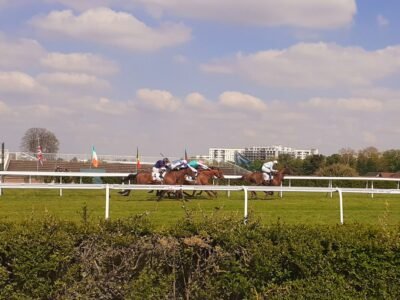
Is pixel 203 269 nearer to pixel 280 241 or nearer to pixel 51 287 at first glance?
pixel 280 241

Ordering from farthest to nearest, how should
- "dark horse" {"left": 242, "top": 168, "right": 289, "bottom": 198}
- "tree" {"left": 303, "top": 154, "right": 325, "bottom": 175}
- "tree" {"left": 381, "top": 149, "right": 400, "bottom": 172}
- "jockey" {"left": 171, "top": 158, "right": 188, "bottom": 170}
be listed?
"tree" {"left": 381, "top": 149, "right": 400, "bottom": 172}, "tree" {"left": 303, "top": 154, "right": 325, "bottom": 175}, "dark horse" {"left": 242, "top": 168, "right": 289, "bottom": 198}, "jockey" {"left": 171, "top": 158, "right": 188, "bottom": 170}

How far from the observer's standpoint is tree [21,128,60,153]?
56656 mm

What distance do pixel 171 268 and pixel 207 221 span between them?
19.8 inches

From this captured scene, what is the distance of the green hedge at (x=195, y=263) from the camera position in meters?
4.55

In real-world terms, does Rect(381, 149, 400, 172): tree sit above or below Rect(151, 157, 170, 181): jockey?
above

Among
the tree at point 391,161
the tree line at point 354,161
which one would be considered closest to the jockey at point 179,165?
the tree line at point 354,161

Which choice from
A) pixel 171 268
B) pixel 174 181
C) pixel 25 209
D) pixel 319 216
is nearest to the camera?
pixel 171 268

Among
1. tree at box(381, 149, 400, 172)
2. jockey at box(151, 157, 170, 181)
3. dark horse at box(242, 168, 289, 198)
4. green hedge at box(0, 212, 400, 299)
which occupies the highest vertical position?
tree at box(381, 149, 400, 172)

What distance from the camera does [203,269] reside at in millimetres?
4727

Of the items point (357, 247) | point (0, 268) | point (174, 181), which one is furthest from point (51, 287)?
point (174, 181)

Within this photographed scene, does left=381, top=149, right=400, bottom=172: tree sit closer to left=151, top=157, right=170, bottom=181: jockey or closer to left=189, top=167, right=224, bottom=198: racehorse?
left=189, top=167, right=224, bottom=198: racehorse

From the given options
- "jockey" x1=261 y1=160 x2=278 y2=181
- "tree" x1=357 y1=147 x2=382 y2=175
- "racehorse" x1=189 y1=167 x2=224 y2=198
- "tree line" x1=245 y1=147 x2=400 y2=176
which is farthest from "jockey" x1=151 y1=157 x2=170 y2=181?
"tree" x1=357 y1=147 x2=382 y2=175

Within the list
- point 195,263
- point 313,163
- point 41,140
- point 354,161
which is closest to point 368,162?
point 354,161

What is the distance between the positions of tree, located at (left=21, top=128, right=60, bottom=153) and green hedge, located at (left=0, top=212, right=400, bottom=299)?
176 feet
